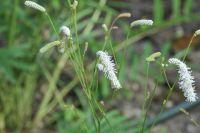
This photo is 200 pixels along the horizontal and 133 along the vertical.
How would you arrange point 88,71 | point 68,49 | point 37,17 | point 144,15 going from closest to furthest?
point 68,49 → point 37,17 → point 88,71 → point 144,15

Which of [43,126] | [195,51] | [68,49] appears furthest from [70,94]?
[68,49]

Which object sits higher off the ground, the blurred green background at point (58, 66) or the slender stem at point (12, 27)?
the slender stem at point (12, 27)

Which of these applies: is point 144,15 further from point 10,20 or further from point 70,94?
point 10,20

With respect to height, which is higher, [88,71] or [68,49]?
[68,49]

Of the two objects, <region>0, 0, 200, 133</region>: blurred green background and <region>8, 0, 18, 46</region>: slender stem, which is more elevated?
<region>8, 0, 18, 46</region>: slender stem

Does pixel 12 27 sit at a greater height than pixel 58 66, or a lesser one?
greater

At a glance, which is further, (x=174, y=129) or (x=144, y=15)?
(x=144, y=15)

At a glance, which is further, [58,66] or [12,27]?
[58,66]

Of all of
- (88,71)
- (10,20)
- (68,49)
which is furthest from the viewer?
(88,71)
